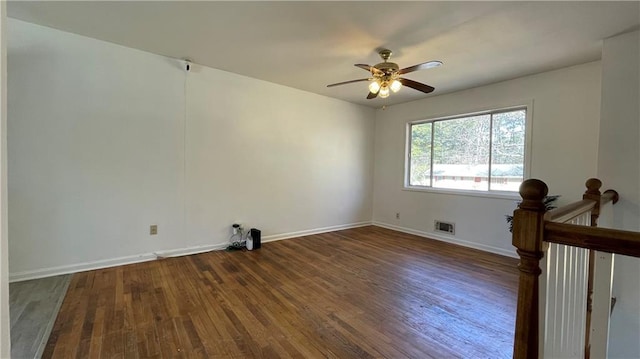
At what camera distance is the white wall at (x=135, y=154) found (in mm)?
2771

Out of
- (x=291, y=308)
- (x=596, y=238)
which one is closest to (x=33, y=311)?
(x=291, y=308)

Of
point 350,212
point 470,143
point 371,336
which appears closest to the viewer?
point 371,336

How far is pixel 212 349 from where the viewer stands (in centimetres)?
182

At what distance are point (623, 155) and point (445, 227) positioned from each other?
245 cm

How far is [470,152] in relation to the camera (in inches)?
175

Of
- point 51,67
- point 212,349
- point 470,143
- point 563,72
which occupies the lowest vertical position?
point 212,349

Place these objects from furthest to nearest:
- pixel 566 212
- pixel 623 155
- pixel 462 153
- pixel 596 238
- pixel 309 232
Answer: pixel 309 232
pixel 462 153
pixel 623 155
pixel 566 212
pixel 596 238

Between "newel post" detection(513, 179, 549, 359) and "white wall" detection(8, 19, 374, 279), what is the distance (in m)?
3.63

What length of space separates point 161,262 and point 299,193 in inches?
88.9

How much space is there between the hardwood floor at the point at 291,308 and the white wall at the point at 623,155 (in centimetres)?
79

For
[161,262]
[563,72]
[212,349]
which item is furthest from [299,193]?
[563,72]

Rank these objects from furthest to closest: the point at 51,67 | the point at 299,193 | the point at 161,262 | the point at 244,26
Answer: the point at 299,193 → the point at 161,262 → the point at 51,67 → the point at 244,26

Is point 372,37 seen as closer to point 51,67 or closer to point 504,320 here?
point 504,320

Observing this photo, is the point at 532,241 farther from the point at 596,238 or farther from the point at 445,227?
the point at 445,227
